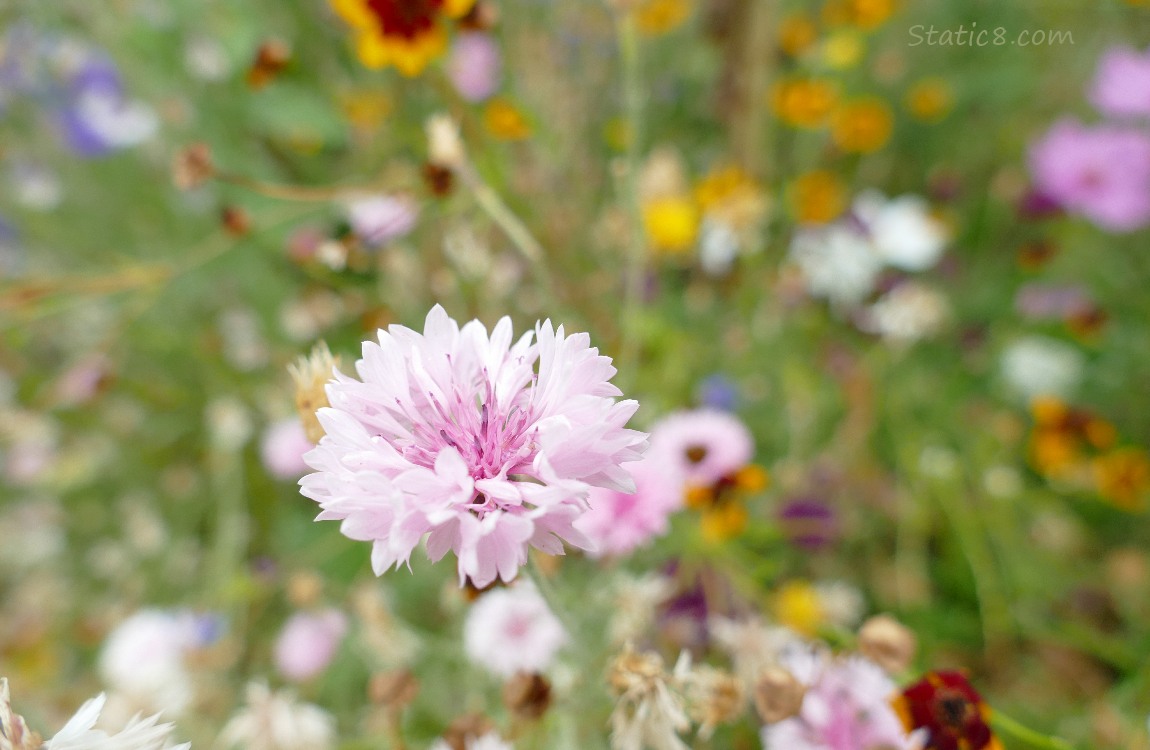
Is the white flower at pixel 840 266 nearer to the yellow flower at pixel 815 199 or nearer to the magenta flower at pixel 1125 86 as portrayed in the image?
the yellow flower at pixel 815 199

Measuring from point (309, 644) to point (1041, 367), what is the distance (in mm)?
880

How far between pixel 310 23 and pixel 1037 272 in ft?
3.32

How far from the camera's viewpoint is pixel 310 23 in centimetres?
92

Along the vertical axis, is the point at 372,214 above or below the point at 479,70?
below

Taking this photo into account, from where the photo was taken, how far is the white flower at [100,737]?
0.24 m

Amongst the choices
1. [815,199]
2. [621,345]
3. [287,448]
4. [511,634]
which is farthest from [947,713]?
[815,199]

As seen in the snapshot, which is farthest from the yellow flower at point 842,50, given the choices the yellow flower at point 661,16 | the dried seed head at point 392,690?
the dried seed head at point 392,690

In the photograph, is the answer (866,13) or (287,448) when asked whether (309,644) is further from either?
(866,13)

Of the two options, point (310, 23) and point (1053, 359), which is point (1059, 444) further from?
point (310, 23)

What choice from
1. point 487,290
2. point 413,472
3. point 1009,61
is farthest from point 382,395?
point 1009,61

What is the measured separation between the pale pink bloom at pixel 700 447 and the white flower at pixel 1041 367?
0.49m

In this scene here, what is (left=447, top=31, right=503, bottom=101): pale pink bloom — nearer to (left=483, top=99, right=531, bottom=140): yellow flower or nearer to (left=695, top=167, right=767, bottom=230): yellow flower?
(left=483, top=99, right=531, bottom=140): yellow flower

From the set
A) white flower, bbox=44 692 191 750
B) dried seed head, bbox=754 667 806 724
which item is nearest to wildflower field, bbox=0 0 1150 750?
dried seed head, bbox=754 667 806 724

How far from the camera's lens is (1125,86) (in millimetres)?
814
